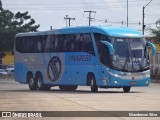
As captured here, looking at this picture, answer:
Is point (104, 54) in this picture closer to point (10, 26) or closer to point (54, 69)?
point (54, 69)

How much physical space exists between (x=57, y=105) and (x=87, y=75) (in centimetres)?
1231

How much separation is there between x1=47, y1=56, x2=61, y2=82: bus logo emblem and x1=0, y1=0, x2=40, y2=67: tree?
49899 millimetres

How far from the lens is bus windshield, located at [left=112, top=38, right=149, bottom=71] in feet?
104

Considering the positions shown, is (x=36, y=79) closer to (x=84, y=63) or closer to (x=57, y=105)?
(x=84, y=63)

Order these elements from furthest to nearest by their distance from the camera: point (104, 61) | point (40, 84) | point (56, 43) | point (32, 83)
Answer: point (32, 83) → point (40, 84) → point (56, 43) → point (104, 61)

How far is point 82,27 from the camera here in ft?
110

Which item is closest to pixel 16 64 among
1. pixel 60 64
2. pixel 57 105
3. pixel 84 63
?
pixel 60 64

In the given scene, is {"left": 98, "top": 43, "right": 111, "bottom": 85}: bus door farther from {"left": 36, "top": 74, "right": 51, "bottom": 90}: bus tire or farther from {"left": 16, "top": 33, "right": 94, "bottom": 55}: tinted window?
{"left": 36, "top": 74, "right": 51, "bottom": 90}: bus tire

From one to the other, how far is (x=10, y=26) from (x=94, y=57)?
2339 inches

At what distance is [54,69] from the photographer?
3634 cm

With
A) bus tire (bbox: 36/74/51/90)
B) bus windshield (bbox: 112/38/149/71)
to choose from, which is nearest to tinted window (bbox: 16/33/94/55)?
bus windshield (bbox: 112/38/149/71)

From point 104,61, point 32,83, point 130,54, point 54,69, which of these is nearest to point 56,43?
point 54,69

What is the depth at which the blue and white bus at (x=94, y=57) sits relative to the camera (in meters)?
31.9

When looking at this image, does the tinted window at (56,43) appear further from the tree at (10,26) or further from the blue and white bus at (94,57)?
the tree at (10,26)
